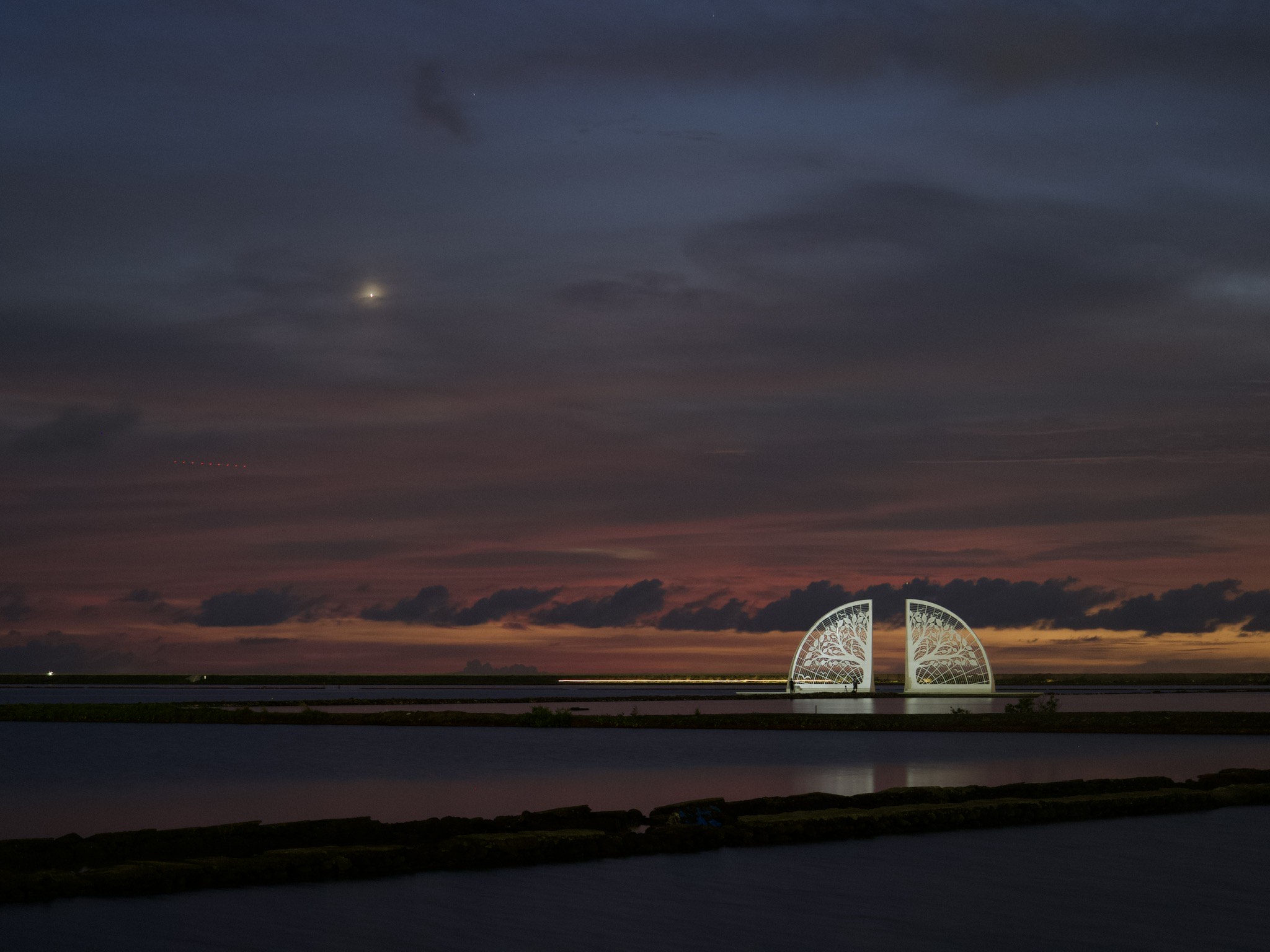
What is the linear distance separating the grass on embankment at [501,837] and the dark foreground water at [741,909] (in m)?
0.48

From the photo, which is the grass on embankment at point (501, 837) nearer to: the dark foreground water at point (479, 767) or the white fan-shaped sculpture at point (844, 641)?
the dark foreground water at point (479, 767)

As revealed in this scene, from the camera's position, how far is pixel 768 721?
3221 inches

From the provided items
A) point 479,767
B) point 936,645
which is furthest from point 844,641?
point 479,767

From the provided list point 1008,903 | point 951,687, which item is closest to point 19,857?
point 1008,903

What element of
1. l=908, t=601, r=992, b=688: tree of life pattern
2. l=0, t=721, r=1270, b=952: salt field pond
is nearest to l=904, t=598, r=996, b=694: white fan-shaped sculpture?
l=908, t=601, r=992, b=688: tree of life pattern

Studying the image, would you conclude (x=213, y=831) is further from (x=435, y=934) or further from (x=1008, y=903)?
(x=1008, y=903)

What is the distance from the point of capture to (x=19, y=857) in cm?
2433

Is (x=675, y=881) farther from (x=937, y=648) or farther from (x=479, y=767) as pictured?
(x=937, y=648)

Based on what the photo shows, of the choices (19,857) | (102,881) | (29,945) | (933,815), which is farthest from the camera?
(933,815)

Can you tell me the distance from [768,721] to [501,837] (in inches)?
2258

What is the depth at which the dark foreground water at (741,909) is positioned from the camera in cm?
1955

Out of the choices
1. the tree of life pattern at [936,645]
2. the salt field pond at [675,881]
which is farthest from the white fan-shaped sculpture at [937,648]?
the salt field pond at [675,881]

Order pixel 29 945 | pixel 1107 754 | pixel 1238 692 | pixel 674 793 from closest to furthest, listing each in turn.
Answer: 1. pixel 29 945
2. pixel 674 793
3. pixel 1107 754
4. pixel 1238 692

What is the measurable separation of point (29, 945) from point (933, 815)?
1992 centimetres
